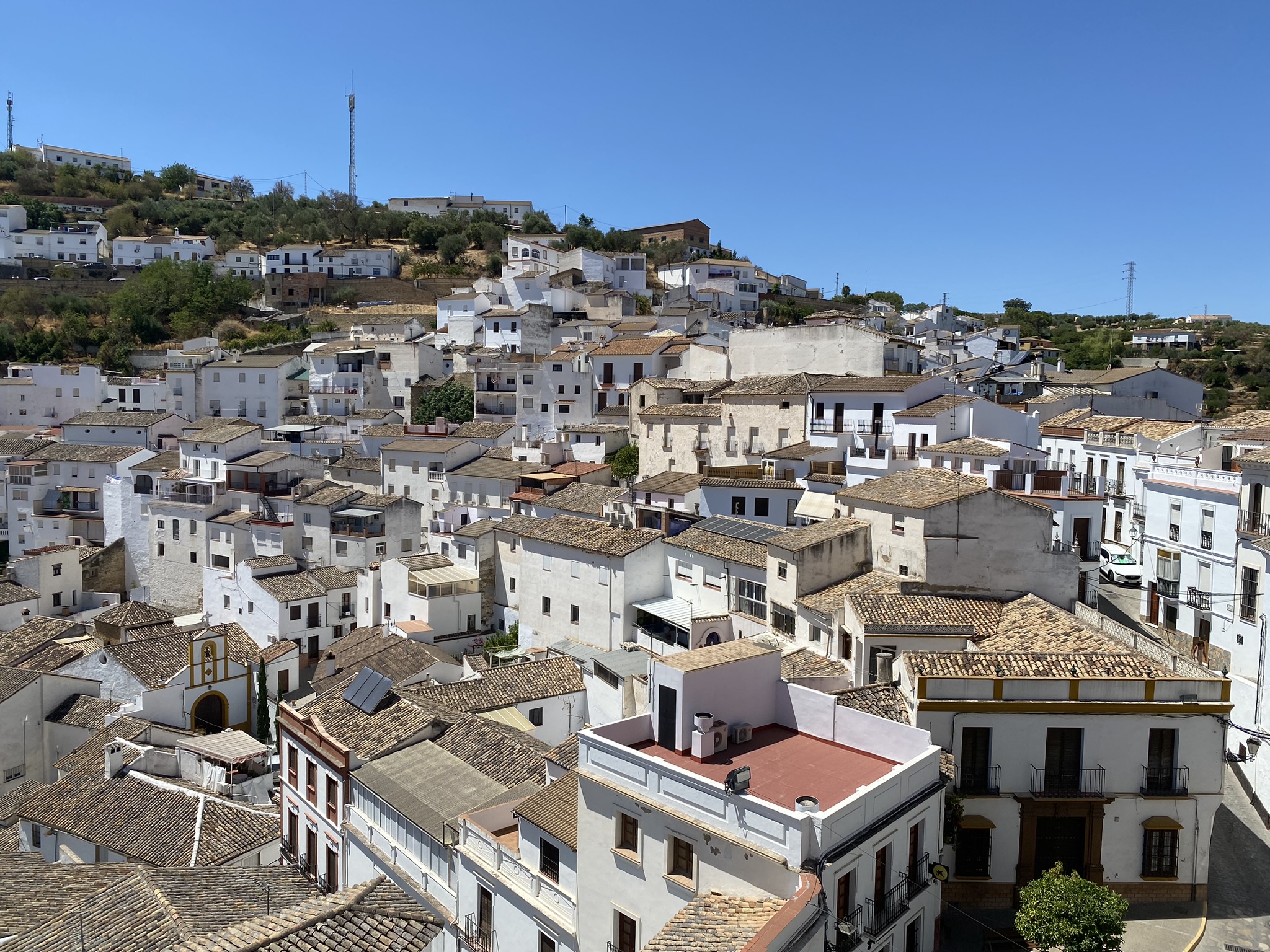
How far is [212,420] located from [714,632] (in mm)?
35100

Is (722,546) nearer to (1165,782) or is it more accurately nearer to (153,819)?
(1165,782)

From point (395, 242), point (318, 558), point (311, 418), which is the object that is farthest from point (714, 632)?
point (395, 242)

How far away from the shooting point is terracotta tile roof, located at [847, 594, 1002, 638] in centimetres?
1783

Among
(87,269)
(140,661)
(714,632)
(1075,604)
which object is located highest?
(87,269)

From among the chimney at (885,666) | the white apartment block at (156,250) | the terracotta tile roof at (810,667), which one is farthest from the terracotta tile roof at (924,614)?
the white apartment block at (156,250)

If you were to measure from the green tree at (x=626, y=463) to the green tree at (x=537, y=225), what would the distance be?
173 feet

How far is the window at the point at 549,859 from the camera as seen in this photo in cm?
1276

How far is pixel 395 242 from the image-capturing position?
295 feet

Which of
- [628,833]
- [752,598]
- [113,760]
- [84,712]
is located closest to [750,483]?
[752,598]

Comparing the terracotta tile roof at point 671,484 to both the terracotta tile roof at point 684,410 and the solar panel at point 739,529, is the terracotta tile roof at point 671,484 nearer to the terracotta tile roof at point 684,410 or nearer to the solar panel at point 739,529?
the solar panel at point 739,529

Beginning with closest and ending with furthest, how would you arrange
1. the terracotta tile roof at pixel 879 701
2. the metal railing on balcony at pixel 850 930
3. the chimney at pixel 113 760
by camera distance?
the metal railing on balcony at pixel 850 930
the terracotta tile roof at pixel 879 701
the chimney at pixel 113 760

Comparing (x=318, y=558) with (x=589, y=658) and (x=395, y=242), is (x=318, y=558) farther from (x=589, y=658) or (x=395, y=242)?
(x=395, y=242)

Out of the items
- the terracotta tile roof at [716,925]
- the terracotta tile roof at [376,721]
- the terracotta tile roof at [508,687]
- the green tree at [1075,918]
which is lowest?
the terracotta tile roof at [508,687]

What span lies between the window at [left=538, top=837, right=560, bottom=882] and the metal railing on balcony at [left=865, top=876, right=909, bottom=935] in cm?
428
